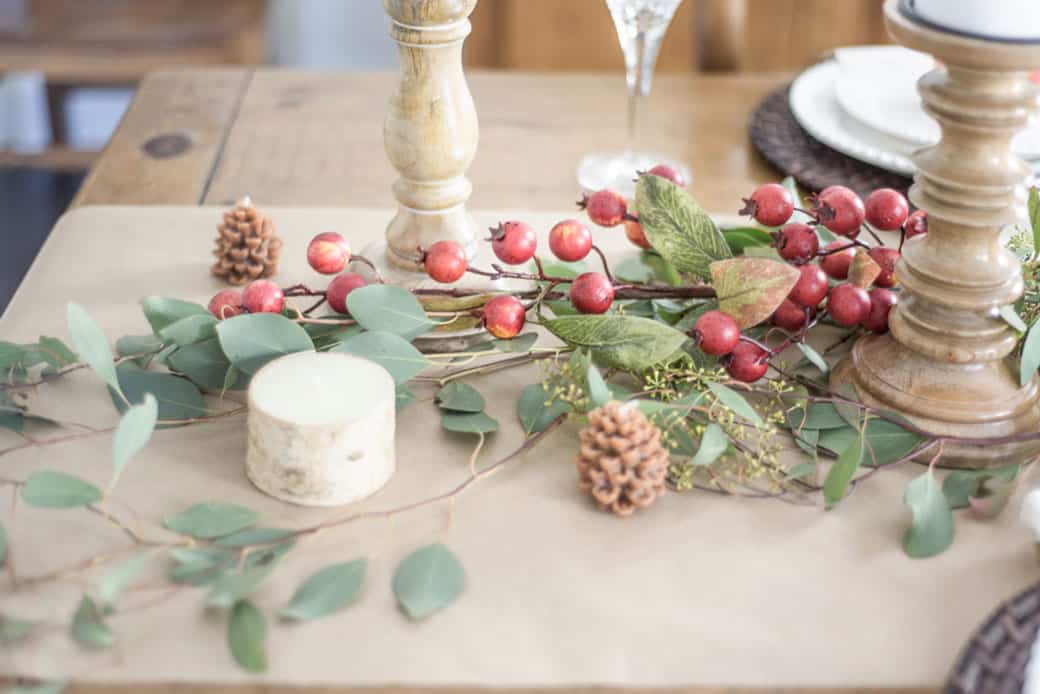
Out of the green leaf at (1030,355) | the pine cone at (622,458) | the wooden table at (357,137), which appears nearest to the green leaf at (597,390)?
the pine cone at (622,458)

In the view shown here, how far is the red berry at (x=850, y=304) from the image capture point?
626 millimetres

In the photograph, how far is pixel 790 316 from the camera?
65cm

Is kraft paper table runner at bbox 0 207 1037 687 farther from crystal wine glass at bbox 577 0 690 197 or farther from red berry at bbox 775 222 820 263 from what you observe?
crystal wine glass at bbox 577 0 690 197

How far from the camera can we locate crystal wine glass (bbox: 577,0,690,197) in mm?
869

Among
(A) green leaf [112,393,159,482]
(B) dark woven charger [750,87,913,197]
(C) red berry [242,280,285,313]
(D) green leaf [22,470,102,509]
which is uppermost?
(A) green leaf [112,393,159,482]

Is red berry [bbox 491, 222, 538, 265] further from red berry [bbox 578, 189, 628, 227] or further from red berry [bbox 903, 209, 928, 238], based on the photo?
red berry [bbox 903, 209, 928, 238]

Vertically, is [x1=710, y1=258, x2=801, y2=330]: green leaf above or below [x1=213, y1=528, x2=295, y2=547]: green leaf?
above

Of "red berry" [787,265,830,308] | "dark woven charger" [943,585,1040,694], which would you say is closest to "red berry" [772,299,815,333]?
"red berry" [787,265,830,308]

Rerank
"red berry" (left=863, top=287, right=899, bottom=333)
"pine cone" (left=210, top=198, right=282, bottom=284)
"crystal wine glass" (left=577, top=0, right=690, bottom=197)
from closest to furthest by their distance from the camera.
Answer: "red berry" (left=863, top=287, right=899, bottom=333)
"pine cone" (left=210, top=198, right=282, bottom=284)
"crystal wine glass" (left=577, top=0, right=690, bottom=197)

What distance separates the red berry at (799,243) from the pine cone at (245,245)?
1.08ft

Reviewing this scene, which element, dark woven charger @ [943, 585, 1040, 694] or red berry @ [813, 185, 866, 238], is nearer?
dark woven charger @ [943, 585, 1040, 694]

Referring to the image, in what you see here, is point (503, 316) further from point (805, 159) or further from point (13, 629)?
point (805, 159)

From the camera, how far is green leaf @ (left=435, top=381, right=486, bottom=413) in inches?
23.6

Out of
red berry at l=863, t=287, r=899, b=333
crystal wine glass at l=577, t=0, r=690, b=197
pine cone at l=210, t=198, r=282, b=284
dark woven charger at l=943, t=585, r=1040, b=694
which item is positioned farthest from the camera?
crystal wine glass at l=577, t=0, r=690, b=197
